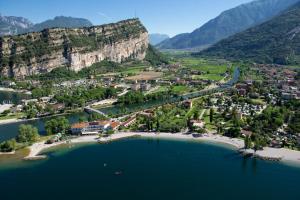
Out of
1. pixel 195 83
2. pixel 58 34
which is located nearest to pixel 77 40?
pixel 58 34

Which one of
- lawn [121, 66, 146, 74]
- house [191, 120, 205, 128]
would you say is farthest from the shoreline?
lawn [121, 66, 146, 74]

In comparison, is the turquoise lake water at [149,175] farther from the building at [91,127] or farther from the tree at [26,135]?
the building at [91,127]

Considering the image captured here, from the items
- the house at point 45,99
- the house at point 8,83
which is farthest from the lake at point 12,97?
the house at point 8,83

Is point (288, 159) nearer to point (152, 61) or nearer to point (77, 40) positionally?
point (77, 40)

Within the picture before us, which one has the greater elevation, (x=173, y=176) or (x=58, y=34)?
(x=58, y=34)

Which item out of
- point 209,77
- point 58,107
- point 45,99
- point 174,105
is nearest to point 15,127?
point 58,107

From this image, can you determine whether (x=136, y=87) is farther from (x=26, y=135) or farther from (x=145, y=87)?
(x=26, y=135)
